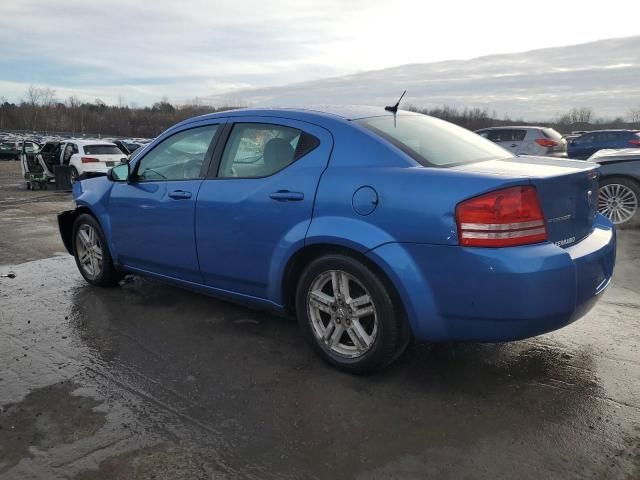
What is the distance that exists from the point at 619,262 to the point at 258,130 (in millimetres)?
4677

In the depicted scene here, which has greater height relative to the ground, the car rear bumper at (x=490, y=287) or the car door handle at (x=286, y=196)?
the car door handle at (x=286, y=196)

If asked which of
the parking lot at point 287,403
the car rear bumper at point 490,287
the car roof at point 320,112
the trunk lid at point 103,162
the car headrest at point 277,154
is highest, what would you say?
the car roof at point 320,112

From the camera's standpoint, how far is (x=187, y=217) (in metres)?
4.14

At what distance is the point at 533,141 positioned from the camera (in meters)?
15.7

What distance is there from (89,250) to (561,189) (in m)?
4.32

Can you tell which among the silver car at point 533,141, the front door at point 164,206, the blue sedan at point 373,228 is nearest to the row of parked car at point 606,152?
the silver car at point 533,141

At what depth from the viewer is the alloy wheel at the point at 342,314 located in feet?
10.7

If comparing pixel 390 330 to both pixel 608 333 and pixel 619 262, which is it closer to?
pixel 608 333

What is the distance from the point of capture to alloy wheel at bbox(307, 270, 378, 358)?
327 cm

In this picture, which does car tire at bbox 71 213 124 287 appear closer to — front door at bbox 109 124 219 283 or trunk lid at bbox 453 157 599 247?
front door at bbox 109 124 219 283

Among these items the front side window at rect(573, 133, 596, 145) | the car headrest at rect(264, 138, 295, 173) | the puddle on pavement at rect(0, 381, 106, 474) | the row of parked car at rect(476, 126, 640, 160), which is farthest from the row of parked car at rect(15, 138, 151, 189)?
the front side window at rect(573, 133, 596, 145)

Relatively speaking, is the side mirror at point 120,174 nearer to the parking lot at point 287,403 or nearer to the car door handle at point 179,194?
the car door handle at point 179,194

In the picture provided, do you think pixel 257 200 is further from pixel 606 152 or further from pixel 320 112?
pixel 606 152

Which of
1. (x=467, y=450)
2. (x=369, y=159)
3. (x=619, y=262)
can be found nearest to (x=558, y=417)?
(x=467, y=450)
